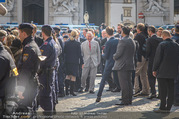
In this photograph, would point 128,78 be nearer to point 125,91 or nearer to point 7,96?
point 125,91

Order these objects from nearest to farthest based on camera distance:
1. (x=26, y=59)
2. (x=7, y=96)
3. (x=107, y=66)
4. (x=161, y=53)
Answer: (x=7, y=96)
(x=26, y=59)
(x=161, y=53)
(x=107, y=66)

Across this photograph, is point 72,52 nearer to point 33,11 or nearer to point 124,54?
point 124,54

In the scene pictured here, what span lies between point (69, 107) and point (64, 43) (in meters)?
2.89

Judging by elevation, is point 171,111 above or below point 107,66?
below

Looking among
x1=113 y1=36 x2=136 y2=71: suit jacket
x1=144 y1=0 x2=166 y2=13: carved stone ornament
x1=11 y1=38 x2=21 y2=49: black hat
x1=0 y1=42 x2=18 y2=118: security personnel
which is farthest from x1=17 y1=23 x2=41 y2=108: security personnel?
x1=144 y1=0 x2=166 y2=13: carved stone ornament

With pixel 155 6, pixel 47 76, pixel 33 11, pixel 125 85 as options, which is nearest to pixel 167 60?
pixel 125 85

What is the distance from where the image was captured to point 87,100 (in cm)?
1026

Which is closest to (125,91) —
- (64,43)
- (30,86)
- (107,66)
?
(107,66)

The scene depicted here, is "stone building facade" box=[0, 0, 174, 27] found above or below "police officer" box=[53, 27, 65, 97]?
above

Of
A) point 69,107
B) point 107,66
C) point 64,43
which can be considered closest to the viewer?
point 69,107

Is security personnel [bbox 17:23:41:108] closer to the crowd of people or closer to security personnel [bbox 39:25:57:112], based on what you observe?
the crowd of people

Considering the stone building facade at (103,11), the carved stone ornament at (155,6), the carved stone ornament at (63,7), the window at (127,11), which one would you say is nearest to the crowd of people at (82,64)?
the carved stone ornament at (63,7)

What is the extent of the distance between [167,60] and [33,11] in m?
33.7

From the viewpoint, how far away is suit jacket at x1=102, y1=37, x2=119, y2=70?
10180 mm
